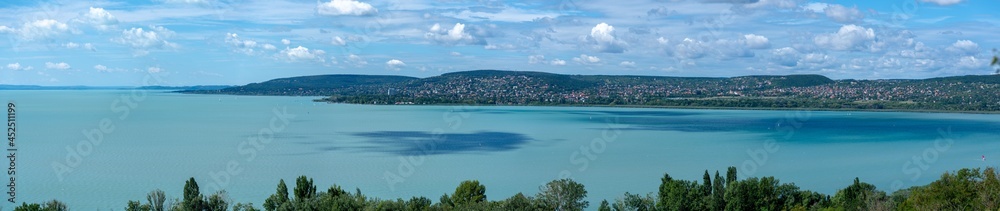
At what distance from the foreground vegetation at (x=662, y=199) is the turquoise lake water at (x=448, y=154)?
5.08 m

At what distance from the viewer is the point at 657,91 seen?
118 meters

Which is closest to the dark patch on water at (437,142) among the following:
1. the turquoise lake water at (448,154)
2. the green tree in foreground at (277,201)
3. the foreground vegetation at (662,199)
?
the turquoise lake water at (448,154)

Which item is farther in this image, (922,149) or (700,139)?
(700,139)

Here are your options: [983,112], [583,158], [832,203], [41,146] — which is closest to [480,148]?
[583,158]

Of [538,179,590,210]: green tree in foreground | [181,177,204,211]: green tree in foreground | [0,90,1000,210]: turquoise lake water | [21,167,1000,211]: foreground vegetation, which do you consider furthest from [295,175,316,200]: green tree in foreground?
[0,90,1000,210]: turquoise lake water

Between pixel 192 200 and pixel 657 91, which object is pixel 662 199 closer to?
pixel 192 200

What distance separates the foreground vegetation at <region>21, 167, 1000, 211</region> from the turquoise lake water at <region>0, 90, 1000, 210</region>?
5077 millimetres

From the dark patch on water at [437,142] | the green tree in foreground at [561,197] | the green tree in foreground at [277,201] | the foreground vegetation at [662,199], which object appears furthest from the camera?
the dark patch on water at [437,142]

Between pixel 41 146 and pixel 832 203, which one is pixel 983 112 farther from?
pixel 41 146

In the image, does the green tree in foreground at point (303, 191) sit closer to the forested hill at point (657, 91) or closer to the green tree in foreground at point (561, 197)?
the green tree in foreground at point (561, 197)

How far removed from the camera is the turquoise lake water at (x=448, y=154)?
88.7 feet

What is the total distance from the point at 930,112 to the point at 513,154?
61.9m

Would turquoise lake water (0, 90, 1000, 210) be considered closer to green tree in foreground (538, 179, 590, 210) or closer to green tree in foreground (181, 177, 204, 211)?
green tree in foreground (181, 177, 204, 211)

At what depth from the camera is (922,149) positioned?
A: 43.1m
